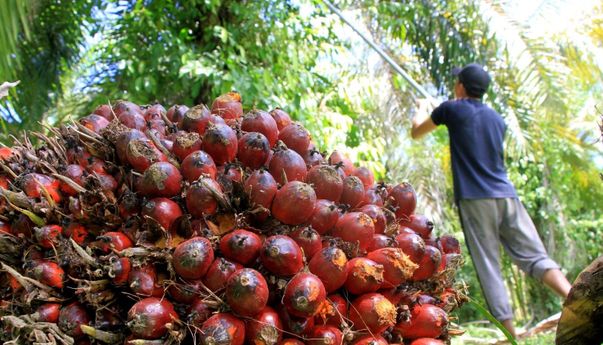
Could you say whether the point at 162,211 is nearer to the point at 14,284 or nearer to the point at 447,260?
the point at 14,284

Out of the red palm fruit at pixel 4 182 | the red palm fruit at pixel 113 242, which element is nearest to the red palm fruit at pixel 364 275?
the red palm fruit at pixel 113 242

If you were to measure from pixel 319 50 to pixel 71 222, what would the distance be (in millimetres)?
5020

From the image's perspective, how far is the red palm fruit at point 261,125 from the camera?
136 centimetres

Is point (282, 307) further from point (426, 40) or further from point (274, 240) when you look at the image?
point (426, 40)

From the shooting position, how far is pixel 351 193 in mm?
1324

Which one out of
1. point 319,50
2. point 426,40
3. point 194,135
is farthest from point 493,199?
point 426,40

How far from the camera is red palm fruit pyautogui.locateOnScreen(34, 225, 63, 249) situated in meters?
1.19

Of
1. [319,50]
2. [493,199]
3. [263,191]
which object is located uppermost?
[319,50]

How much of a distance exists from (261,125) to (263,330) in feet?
1.68

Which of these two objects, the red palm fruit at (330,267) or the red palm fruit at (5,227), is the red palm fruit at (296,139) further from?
the red palm fruit at (5,227)

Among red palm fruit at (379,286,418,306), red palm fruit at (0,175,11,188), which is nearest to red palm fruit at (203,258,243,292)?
red palm fruit at (379,286,418,306)

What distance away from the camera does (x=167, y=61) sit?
5.05 m

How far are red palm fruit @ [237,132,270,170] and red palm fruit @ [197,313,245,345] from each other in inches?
14.8

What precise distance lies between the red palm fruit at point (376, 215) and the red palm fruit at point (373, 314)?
0.19m
